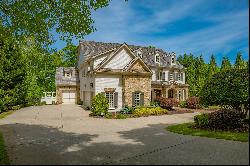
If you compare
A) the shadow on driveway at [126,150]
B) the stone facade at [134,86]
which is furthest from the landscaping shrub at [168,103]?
the shadow on driveway at [126,150]

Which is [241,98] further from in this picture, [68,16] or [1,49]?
[1,49]

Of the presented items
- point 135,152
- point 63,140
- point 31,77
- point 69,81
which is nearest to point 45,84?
point 31,77

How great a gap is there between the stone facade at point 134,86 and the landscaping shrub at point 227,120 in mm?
16127

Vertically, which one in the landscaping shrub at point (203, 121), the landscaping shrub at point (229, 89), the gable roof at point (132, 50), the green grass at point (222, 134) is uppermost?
the gable roof at point (132, 50)

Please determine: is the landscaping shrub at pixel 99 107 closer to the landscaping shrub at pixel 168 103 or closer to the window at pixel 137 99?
the window at pixel 137 99

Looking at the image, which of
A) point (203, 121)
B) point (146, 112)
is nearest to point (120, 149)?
point (203, 121)

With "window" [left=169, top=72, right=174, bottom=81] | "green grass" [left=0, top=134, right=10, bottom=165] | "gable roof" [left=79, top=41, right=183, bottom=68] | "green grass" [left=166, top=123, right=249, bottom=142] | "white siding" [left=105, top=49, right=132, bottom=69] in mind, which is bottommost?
"green grass" [left=0, top=134, right=10, bottom=165]

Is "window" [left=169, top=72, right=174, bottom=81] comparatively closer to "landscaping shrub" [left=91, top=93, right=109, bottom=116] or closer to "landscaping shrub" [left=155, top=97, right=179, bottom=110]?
"landscaping shrub" [left=155, top=97, right=179, bottom=110]

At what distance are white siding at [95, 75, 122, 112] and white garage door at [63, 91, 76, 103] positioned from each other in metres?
15.6

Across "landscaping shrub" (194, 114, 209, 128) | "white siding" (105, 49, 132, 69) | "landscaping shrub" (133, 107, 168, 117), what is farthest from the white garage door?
"landscaping shrub" (194, 114, 209, 128)

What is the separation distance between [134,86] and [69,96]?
17.1 m

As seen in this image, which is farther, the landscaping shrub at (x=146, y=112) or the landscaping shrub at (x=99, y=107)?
the landscaping shrub at (x=146, y=112)

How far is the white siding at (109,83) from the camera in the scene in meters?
33.0

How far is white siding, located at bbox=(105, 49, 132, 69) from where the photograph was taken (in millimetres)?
Answer: 33825
